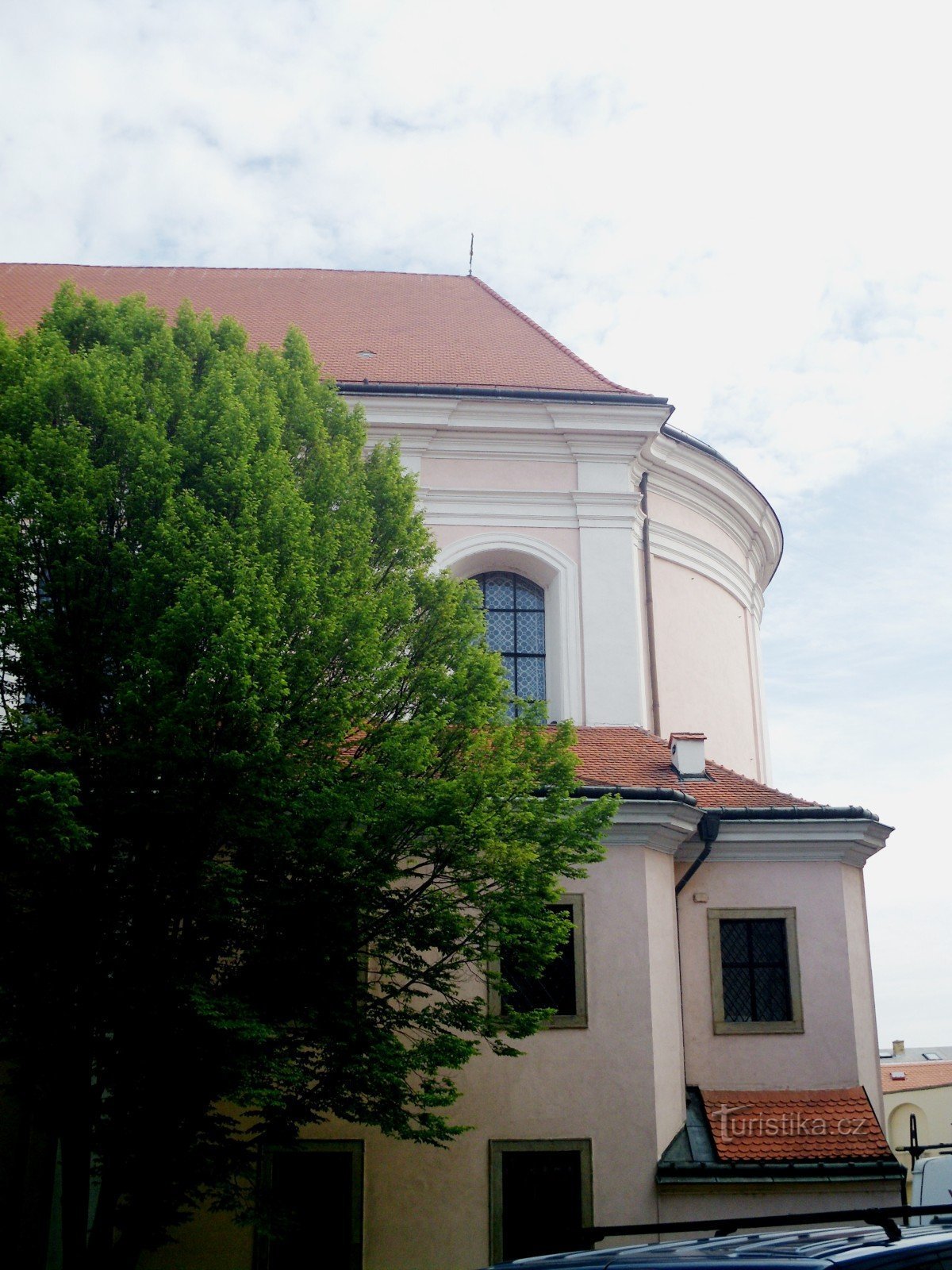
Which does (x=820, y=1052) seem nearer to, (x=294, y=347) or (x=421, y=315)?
(x=294, y=347)

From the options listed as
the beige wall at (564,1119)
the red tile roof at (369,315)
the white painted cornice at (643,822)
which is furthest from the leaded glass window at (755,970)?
the red tile roof at (369,315)

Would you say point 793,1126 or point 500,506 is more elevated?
point 500,506

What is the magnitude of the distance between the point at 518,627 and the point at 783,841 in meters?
4.71

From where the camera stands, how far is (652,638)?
686 inches

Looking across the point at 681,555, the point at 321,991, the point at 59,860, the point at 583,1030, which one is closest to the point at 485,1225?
the point at 583,1030

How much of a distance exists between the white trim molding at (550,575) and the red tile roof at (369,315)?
2.26 metres

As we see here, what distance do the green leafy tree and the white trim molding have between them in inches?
232

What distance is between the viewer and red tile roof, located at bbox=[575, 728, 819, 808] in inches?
569

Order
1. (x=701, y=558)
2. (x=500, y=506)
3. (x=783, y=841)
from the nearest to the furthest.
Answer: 1. (x=783, y=841)
2. (x=500, y=506)
3. (x=701, y=558)

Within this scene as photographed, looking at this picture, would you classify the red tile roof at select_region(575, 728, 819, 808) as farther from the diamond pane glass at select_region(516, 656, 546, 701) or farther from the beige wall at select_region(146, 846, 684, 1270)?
the beige wall at select_region(146, 846, 684, 1270)

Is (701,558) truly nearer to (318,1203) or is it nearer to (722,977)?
(722,977)

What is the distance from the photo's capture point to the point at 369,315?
2070cm

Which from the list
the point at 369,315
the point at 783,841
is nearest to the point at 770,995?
the point at 783,841

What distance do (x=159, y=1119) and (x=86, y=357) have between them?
19.3 ft
